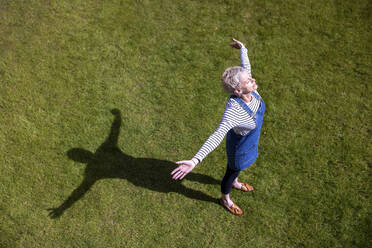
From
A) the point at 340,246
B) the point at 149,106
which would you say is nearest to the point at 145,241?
the point at 149,106

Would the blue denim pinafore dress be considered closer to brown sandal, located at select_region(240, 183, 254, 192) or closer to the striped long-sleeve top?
the striped long-sleeve top

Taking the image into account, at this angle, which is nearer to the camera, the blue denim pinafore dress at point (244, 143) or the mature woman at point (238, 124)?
the mature woman at point (238, 124)

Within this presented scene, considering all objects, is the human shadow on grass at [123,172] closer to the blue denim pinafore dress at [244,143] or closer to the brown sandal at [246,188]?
the brown sandal at [246,188]

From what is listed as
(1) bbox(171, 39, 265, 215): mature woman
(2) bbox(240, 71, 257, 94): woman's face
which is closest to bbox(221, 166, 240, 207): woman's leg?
(1) bbox(171, 39, 265, 215): mature woman

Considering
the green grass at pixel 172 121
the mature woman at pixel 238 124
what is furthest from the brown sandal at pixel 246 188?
the mature woman at pixel 238 124

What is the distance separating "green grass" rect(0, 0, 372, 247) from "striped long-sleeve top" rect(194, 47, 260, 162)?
1948 mm

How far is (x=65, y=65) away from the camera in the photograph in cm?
628

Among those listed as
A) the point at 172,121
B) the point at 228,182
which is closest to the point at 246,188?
the point at 228,182

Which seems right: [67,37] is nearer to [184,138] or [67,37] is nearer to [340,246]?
[184,138]

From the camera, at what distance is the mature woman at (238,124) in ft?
10.3

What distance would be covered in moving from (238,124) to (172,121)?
250cm

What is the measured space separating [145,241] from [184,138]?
1.90 m

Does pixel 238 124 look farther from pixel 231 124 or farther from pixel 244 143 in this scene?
pixel 244 143

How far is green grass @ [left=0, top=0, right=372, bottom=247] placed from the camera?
4816 millimetres
